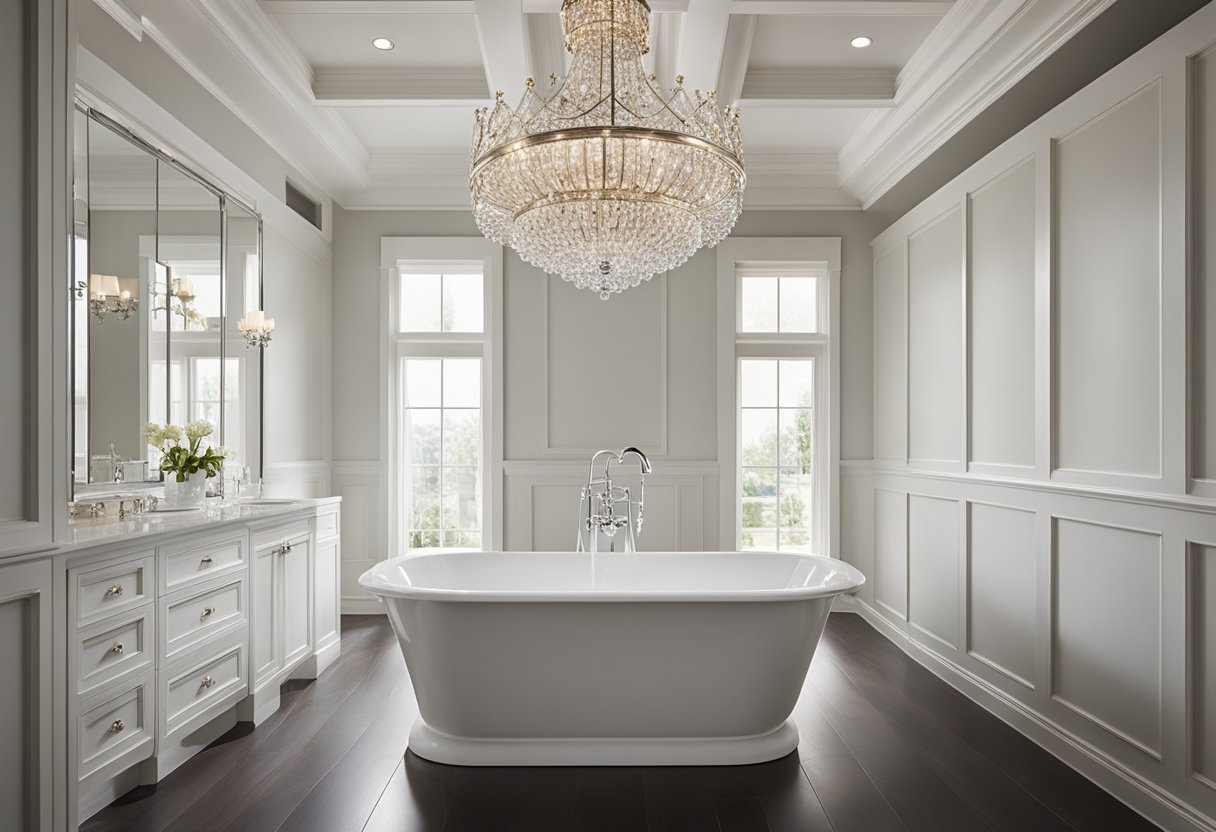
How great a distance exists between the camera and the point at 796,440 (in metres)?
4.68

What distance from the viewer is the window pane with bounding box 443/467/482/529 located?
4.64m

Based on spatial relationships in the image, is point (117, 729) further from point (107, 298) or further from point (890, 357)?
point (890, 357)

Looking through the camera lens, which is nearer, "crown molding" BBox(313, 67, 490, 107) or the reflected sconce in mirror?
the reflected sconce in mirror

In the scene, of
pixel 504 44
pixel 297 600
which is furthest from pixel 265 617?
pixel 504 44

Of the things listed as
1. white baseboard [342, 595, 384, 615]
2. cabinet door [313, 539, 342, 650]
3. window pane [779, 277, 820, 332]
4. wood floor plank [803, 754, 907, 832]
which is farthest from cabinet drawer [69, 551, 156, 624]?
window pane [779, 277, 820, 332]

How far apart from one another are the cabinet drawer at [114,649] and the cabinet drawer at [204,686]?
0.48ft

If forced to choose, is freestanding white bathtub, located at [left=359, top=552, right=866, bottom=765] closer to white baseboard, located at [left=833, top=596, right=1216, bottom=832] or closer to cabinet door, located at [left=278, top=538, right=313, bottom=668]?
cabinet door, located at [left=278, top=538, right=313, bottom=668]

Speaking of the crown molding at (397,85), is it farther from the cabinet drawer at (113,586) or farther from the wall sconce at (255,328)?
the cabinet drawer at (113,586)

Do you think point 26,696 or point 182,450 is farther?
point 182,450

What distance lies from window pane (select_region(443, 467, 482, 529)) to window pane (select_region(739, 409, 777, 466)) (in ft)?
5.68

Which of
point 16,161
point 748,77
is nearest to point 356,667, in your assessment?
point 16,161

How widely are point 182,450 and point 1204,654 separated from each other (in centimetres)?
339

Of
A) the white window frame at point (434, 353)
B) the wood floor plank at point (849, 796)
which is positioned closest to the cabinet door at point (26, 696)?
the wood floor plank at point (849, 796)

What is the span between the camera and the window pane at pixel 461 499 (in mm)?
4637
